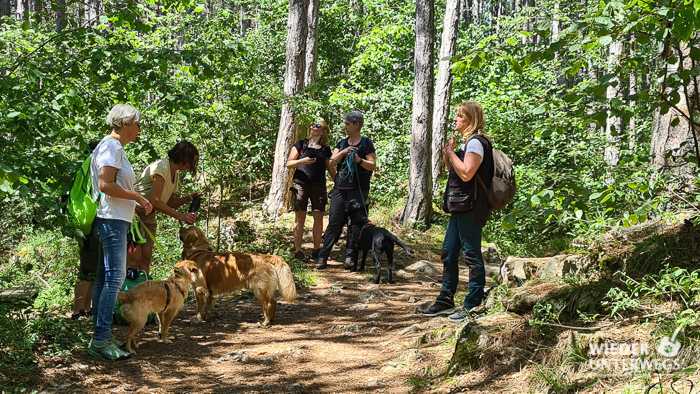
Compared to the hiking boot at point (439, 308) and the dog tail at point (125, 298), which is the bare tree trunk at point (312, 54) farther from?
A: the dog tail at point (125, 298)

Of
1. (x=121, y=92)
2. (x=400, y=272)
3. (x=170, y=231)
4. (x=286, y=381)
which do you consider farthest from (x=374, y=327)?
(x=170, y=231)

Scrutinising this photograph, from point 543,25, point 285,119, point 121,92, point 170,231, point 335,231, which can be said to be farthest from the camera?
point 285,119

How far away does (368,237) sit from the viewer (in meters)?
7.73

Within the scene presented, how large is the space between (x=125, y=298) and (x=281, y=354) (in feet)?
4.80

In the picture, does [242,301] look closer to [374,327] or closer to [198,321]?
[198,321]

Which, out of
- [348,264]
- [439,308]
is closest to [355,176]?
[348,264]

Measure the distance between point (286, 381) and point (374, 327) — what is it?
1.53 meters

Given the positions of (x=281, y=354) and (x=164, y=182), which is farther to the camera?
(x=164, y=182)

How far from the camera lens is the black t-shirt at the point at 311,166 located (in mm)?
7953

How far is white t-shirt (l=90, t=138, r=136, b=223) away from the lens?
14.0ft

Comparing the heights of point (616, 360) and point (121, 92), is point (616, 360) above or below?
below

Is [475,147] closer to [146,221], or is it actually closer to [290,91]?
[146,221]

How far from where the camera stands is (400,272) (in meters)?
8.15

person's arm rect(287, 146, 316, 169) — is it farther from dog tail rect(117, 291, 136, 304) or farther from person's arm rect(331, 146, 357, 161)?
dog tail rect(117, 291, 136, 304)
